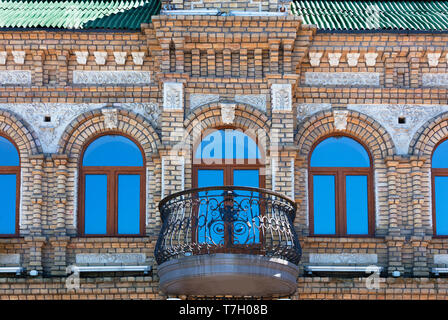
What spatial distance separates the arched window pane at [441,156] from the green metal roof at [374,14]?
206 centimetres

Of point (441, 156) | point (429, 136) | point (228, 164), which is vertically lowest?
point (228, 164)

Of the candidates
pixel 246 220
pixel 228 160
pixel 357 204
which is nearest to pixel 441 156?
pixel 357 204

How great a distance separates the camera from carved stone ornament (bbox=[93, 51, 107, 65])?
19.3 m

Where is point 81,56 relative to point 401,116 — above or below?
above

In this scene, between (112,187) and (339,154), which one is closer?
(112,187)

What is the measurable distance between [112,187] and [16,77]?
259cm

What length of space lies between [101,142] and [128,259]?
2.20m

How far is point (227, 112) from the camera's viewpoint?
19000 mm

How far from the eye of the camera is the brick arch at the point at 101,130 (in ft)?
62.6

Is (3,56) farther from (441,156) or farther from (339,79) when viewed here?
(441,156)

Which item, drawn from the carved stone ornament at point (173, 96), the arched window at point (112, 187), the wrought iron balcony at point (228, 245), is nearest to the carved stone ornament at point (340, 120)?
the wrought iron balcony at point (228, 245)

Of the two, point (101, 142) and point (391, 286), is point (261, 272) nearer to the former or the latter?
point (391, 286)

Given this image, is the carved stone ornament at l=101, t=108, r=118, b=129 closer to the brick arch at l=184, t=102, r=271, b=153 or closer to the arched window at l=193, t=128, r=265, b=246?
the brick arch at l=184, t=102, r=271, b=153

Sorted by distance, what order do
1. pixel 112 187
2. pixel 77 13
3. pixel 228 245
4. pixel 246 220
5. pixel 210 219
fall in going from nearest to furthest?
pixel 228 245 → pixel 246 220 → pixel 210 219 → pixel 112 187 → pixel 77 13
